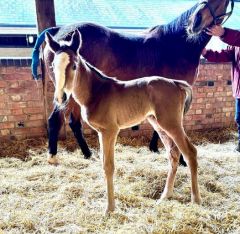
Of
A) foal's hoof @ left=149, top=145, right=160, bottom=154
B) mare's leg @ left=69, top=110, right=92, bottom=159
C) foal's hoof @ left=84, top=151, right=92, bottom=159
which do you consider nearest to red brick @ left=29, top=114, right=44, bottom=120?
mare's leg @ left=69, top=110, right=92, bottom=159

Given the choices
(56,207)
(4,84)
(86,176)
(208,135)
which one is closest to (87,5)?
(4,84)

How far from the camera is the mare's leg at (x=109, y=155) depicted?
1.82 meters

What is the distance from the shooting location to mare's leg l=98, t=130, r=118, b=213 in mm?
1819

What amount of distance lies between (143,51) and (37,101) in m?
1.67

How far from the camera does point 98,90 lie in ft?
6.09

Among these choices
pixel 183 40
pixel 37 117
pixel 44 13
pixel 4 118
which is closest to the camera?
pixel 183 40

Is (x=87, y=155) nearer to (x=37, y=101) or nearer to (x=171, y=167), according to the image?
(x=37, y=101)

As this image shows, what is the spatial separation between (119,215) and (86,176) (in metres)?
0.79

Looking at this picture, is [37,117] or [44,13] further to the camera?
[37,117]

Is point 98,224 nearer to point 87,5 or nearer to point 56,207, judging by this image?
point 56,207

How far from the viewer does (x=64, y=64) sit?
1565mm

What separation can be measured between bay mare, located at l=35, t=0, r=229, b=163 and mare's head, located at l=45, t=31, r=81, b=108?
3.37 feet

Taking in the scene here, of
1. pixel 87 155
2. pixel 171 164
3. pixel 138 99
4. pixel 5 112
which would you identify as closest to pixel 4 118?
pixel 5 112

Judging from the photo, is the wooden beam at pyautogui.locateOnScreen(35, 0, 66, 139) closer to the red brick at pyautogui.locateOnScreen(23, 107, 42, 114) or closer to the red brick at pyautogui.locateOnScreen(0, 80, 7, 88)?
the red brick at pyautogui.locateOnScreen(23, 107, 42, 114)
